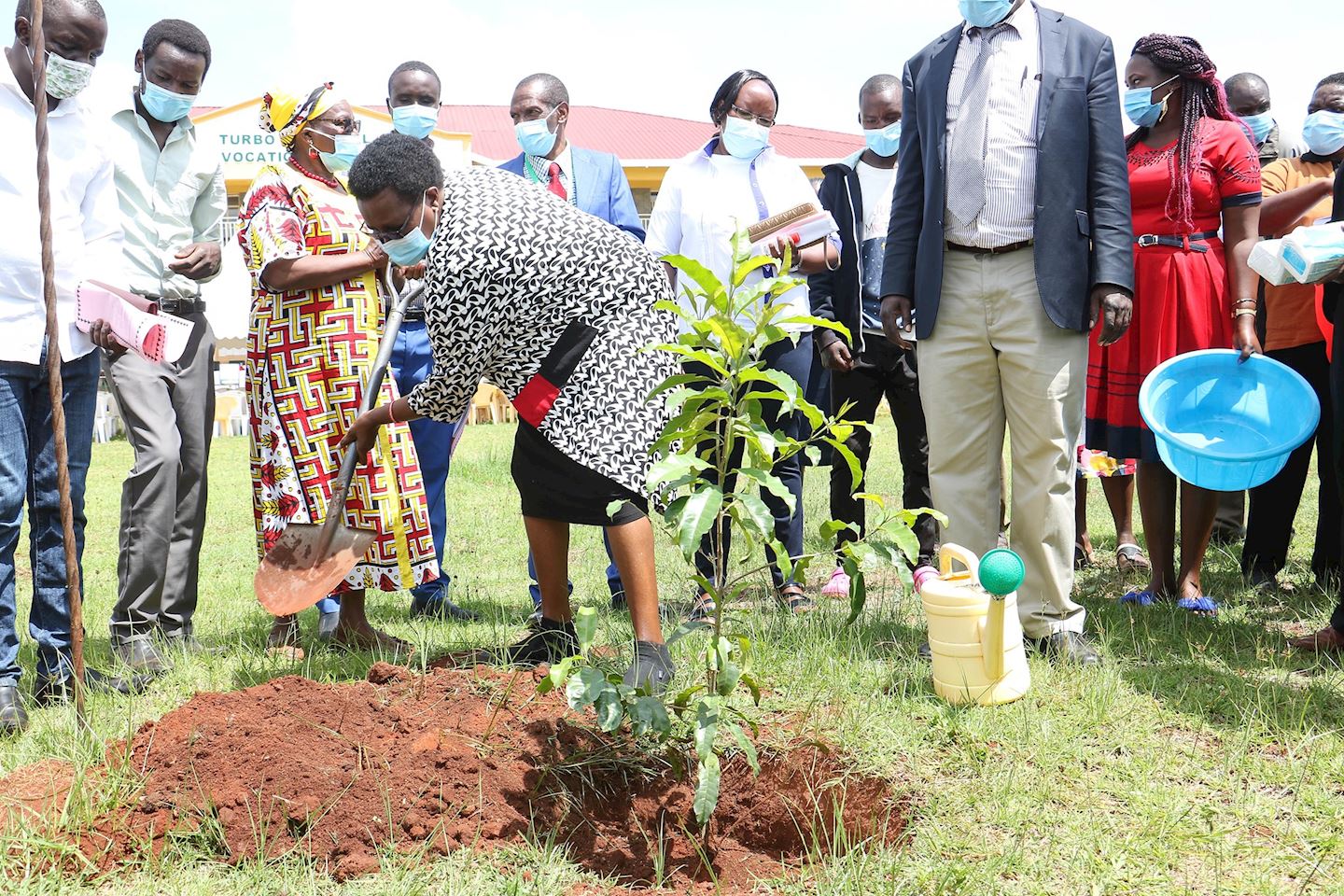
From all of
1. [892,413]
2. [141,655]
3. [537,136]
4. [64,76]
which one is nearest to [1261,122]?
[892,413]

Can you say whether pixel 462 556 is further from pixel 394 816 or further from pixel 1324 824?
pixel 1324 824

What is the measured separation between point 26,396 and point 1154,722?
346 cm

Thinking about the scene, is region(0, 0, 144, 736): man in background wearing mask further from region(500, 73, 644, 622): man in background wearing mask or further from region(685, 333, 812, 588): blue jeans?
region(685, 333, 812, 588): blue jeans

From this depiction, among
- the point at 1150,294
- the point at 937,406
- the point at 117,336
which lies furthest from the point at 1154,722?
the point at 117,336

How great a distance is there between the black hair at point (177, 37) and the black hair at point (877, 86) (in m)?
2.89

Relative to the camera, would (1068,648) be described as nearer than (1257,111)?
Yes

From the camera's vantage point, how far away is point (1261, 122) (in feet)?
19.8

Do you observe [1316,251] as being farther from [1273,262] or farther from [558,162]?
[558,162]

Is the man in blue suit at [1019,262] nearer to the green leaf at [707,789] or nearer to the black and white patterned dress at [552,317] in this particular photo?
the black and white patterned dress at [552,317]

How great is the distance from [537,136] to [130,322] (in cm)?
219

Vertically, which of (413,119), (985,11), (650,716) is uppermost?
(985,11)

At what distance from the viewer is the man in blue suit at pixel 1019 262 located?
3.68 meters

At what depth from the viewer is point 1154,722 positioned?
10.5 feet

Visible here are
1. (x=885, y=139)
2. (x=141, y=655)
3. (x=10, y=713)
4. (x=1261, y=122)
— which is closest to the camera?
(x=10, y=713)
